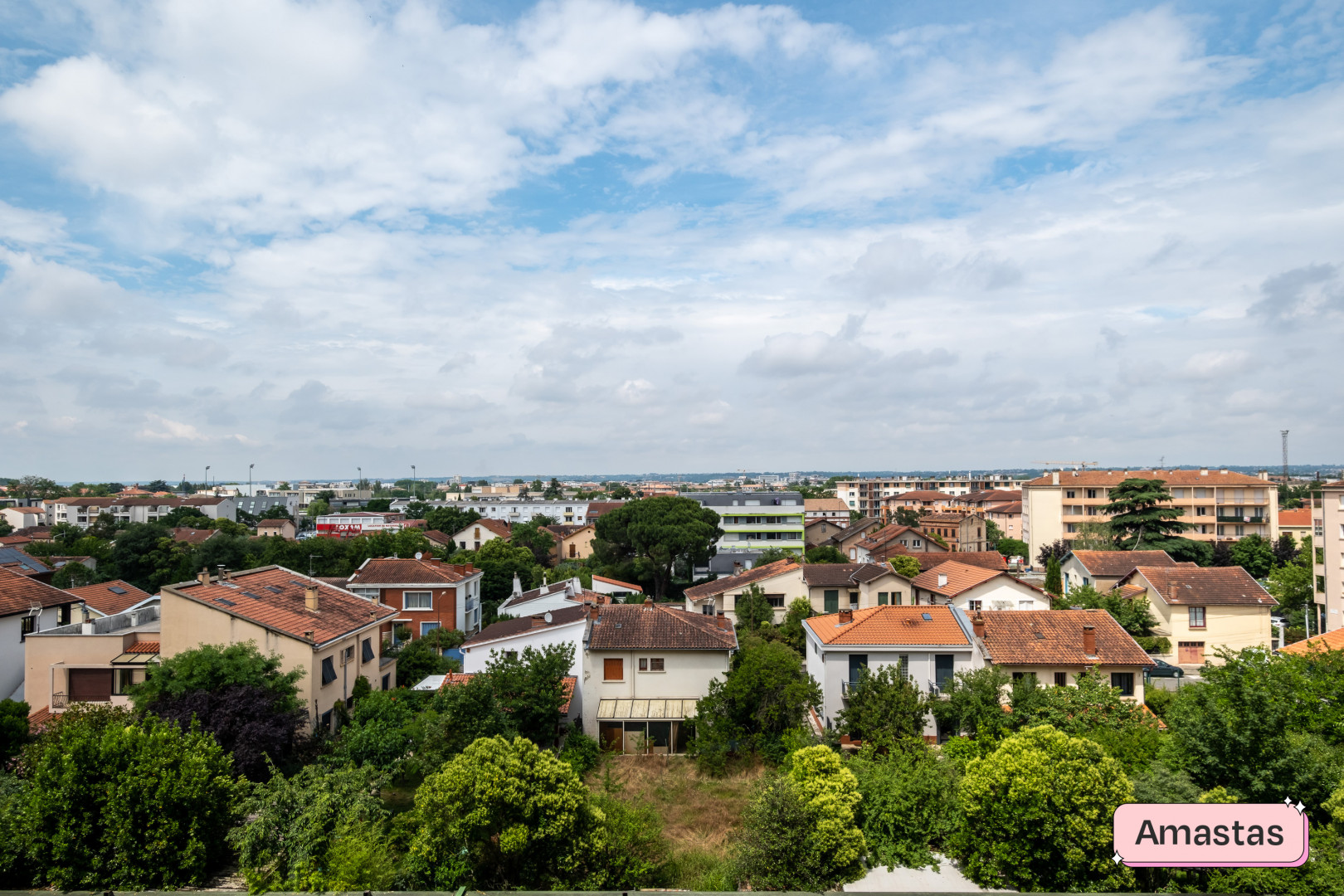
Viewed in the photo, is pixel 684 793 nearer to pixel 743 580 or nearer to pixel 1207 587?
pixel 743 580

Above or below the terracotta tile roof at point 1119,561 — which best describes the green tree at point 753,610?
below

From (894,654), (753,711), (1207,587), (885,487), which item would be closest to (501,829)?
(753,711)

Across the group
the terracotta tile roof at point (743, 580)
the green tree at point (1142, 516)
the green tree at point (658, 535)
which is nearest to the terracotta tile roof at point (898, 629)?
the terracotta tile roof at point (743, 580)

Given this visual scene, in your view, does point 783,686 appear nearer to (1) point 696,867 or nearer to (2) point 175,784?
(1) point 696,867

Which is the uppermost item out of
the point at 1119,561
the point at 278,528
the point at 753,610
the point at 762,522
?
the point at 1119,561

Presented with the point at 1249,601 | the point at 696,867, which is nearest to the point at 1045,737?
the point at 696,867

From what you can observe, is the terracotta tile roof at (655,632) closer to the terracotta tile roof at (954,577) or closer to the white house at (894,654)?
the white house at (894,654)
